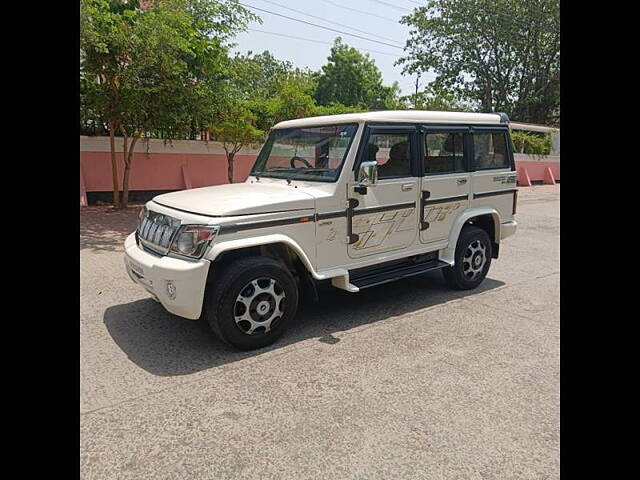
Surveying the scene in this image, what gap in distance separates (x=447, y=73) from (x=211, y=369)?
3464 cm

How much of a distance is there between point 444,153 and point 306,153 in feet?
5.31

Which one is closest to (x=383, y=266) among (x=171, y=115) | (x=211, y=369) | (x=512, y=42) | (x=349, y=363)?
(x=349, y=363)

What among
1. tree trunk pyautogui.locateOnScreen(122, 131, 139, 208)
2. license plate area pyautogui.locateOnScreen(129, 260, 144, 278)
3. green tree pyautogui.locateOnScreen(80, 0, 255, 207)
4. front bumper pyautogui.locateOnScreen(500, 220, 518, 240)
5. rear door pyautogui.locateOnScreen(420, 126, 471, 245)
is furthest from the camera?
tree trunk pyautogui.locateOnScreen(122, 131, 139, 208)

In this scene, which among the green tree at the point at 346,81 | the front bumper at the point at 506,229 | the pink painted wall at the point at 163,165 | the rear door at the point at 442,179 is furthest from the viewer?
the green tree at the point at 346,81

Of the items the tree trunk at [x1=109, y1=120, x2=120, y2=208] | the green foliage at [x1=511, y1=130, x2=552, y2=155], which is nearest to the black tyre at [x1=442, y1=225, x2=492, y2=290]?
the tree trunk at [x1=109, y1=120, x2=120, y2=208]

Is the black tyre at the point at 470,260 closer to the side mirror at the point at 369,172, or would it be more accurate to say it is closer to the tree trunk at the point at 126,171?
the side mirror at the point at 369,172

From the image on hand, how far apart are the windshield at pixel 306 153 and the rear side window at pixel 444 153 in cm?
105

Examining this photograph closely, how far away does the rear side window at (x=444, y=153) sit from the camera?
5.46m

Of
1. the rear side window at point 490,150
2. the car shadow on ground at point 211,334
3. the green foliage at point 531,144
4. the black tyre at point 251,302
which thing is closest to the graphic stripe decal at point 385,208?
the black tyre at point 251,302

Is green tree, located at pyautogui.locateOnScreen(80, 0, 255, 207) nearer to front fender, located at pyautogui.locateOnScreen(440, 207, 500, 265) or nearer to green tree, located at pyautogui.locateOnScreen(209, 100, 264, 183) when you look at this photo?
green tree, located at pyautogui.locateOnScreen(209, 100, 264, 183)

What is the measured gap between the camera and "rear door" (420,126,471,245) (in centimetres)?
543

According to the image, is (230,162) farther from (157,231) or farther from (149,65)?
(157,231)

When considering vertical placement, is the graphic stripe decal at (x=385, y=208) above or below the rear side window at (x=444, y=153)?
below

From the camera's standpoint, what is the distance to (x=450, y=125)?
18.6 feet
